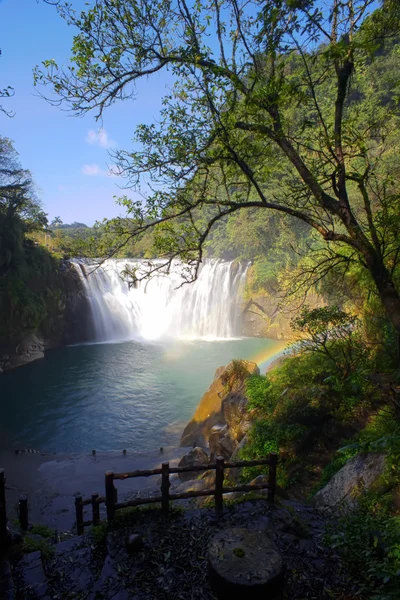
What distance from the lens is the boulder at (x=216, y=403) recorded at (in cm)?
1234

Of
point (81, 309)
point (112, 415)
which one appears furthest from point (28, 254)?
point (112, 415)

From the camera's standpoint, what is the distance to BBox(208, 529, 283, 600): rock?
3.78 m

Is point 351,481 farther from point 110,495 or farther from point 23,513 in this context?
point 23,513

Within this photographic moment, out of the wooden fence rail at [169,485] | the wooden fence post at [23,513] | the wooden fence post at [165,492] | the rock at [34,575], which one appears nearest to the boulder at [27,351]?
the wooden fence post at [23,513]

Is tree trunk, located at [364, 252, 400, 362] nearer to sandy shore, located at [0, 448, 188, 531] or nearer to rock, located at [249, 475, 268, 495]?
rock, located at [249, 475, 268, 495]

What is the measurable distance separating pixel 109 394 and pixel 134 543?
14.7 meters

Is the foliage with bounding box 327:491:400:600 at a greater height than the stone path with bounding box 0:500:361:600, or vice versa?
the foliage with bounding box 327:491:400:600

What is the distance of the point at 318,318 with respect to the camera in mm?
8594

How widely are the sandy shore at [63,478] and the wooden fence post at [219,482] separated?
536 centimetres

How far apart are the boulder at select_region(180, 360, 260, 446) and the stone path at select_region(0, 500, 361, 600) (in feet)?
21.4

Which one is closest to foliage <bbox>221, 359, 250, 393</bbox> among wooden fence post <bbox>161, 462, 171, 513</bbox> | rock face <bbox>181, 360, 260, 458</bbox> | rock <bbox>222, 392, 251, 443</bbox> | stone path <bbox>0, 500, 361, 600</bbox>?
rock face <bbox>181, 360, 260, 458</bbox>

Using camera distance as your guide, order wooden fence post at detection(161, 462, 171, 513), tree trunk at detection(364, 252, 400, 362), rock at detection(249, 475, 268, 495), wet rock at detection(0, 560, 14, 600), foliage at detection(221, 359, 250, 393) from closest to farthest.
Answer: wet rock at detection(0, 560, 14, 600) → tree trunk at detection(364, 252, 400, 362) → wooden fence post at detection(161, 462, 171, 513) → rock at detection(249, 475, 268, 495) → foliage at detection(221, 359, 250, 393)

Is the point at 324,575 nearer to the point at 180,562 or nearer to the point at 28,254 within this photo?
the point at 180,562

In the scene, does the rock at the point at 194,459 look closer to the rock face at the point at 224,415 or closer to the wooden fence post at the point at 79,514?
the rock face at the point at 224,415
